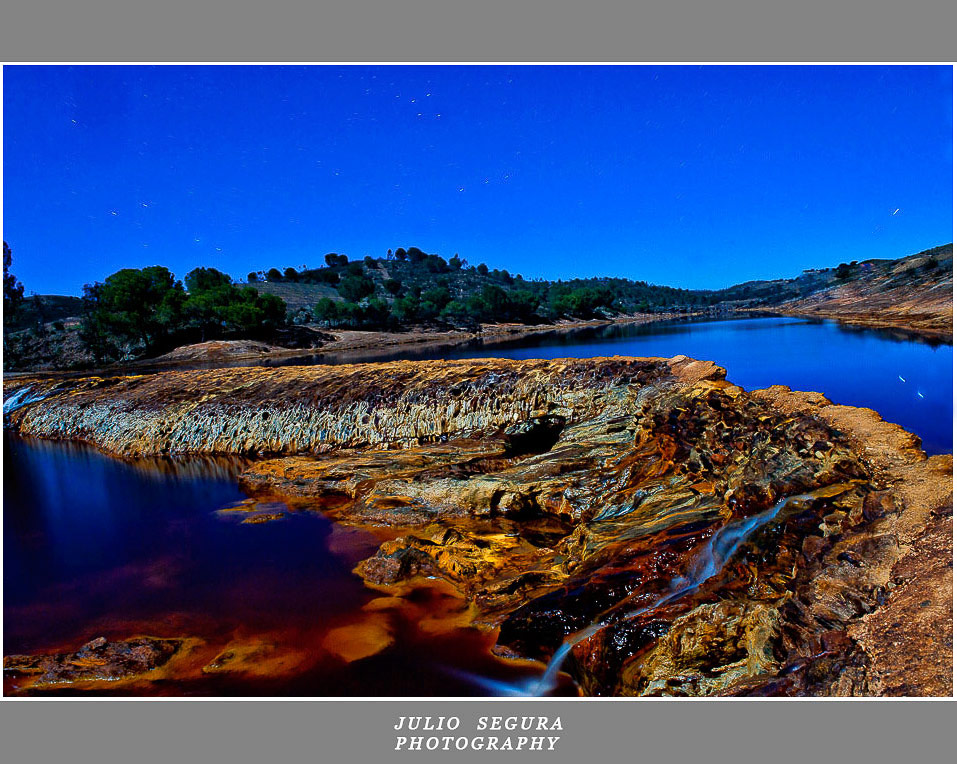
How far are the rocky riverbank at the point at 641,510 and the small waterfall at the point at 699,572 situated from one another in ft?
0.07

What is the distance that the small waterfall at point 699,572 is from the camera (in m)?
4.07

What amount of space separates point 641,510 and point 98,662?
16.5ft

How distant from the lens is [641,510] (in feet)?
18.8

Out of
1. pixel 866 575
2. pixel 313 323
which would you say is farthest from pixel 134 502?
pixel 313 323

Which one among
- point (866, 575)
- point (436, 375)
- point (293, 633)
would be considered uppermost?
point (436, 375)

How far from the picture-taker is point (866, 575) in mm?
3635

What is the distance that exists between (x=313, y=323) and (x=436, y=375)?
7313cm

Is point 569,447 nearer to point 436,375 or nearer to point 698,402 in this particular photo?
point 698,402

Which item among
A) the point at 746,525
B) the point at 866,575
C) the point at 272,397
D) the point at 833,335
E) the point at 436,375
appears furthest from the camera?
the point at 833,335

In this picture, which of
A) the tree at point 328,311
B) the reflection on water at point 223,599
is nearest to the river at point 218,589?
the reflection on water at point 223,599

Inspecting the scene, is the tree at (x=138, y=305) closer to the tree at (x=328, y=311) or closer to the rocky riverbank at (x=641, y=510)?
the tree at (x=328, y=311)

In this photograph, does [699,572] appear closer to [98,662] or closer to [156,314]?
[98,662]

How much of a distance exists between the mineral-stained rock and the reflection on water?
156mm

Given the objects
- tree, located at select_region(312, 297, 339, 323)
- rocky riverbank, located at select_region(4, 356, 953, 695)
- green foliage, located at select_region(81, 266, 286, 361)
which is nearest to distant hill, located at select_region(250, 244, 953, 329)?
tree, located at select_region(312, 297, 339, 323)
